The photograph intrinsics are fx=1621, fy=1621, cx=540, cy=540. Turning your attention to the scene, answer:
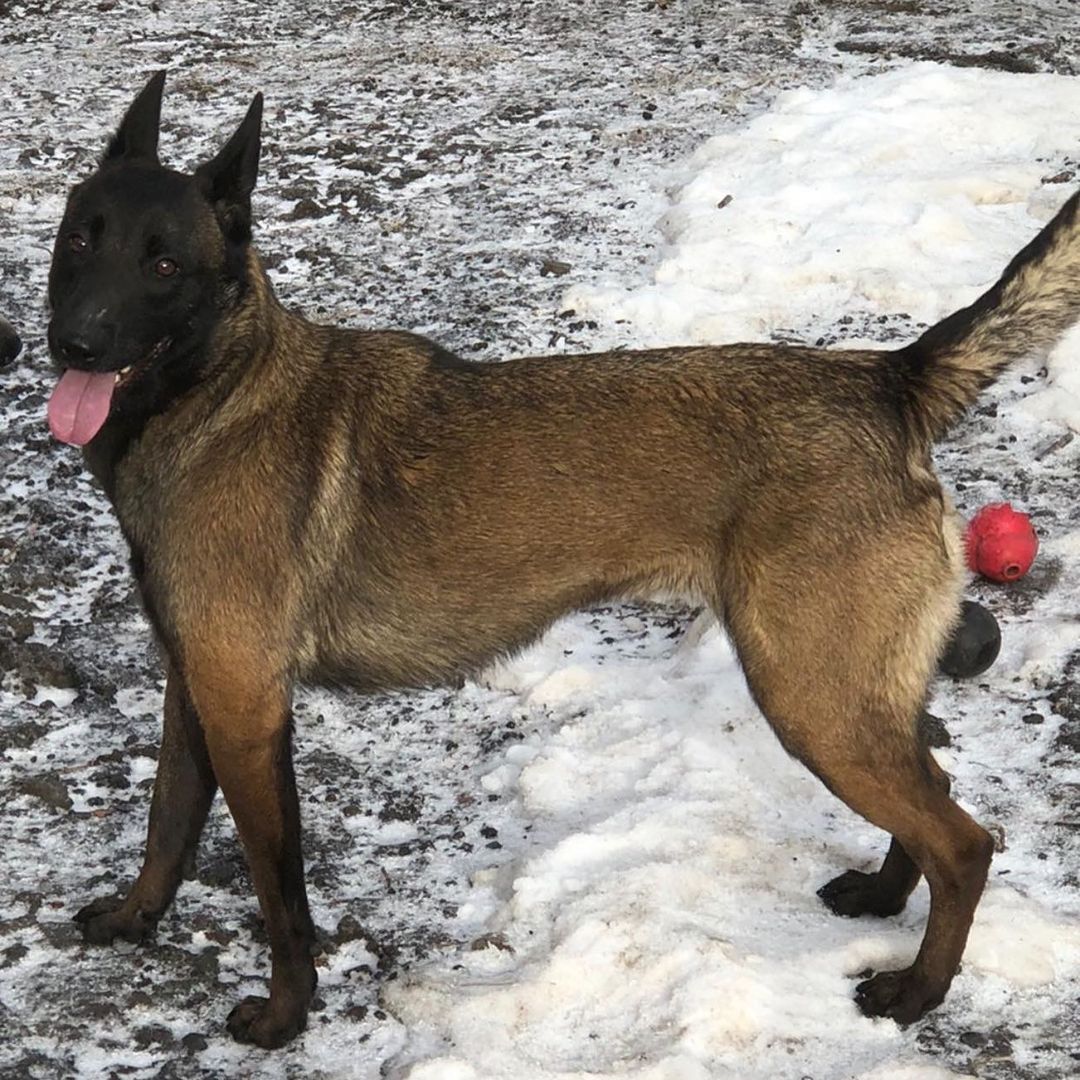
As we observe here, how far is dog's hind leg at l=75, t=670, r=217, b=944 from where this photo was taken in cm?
427

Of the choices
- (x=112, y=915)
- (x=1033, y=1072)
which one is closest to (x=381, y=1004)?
(x=112, y=915)

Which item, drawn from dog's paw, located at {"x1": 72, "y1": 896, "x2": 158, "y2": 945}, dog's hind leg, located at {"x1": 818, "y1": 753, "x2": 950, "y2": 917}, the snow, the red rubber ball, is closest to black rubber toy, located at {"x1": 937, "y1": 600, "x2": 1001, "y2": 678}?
the snow

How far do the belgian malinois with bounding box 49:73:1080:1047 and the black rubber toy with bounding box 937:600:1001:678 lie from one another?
3.63ft

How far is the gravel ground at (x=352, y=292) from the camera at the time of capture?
4.20 meters

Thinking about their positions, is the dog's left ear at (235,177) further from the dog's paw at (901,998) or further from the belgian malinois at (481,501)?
the dog's paw at (901,998)

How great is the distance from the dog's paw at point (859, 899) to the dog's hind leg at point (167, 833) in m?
1.70

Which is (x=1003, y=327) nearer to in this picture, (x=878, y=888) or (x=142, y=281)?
(x=878, y=888)

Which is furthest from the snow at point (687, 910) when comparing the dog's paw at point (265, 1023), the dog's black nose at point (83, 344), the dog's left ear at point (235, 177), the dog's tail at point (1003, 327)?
the dog's left ear at point (235, 177)

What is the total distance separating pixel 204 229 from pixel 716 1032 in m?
2.27

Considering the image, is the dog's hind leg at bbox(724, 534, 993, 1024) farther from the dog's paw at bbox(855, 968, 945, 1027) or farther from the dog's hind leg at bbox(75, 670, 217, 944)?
the dog's hind leg at bbox(75, 670, 217, 944)

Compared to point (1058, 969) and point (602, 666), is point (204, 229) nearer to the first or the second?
point (602, 666)

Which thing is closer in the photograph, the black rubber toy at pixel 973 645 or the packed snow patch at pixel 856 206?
the black rubber toy at pixel 973 645

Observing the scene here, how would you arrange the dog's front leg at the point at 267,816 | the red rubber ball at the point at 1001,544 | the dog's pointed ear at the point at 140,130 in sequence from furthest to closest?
the red rubber ball at the point at 1001,544, the dog's pointed ear at the point at 140,130, the dog's front leg at the point at 267,816

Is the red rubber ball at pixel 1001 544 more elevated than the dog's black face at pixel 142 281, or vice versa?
the dog's black face at pixel 142 281
